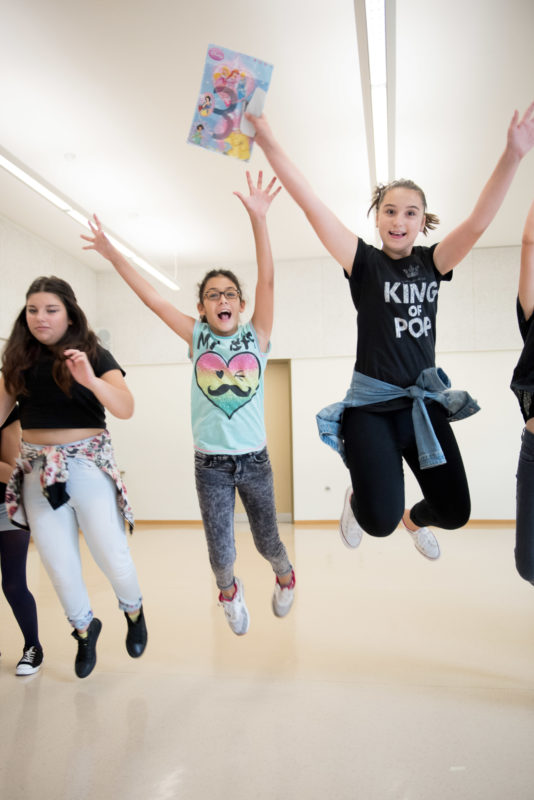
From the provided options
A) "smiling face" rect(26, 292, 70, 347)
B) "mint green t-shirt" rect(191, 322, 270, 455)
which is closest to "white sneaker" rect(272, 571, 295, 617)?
"mint green t-shirt" rect(191, 322, 270, 455)

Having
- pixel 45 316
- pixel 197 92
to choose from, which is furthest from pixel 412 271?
pixel 197 92

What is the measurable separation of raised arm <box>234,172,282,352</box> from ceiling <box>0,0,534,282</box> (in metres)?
1.73

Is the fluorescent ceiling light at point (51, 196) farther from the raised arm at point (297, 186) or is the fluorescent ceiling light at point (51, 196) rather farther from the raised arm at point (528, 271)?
the raised arm at point (528, 271)

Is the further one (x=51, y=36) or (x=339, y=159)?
(x=339, y=159)

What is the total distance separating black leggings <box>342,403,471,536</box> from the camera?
6.92 feet

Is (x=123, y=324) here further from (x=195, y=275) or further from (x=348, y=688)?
(x=348, y=688)

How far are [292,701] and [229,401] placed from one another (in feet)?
5.07

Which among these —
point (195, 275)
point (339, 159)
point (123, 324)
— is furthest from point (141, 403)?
point (339, 159)

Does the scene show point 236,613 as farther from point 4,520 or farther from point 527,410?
point 527,410

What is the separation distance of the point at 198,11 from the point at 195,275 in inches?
195

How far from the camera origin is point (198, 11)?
3.33 metres

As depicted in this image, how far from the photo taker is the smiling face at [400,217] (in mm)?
2154

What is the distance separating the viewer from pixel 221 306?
2.50 m

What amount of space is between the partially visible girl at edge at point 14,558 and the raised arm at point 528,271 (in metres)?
2.55
